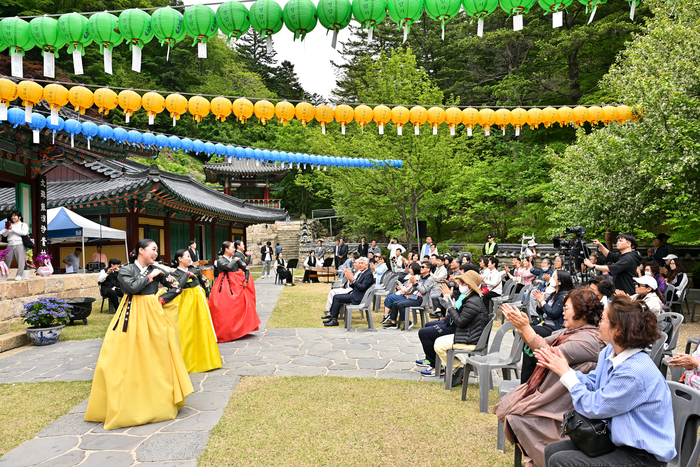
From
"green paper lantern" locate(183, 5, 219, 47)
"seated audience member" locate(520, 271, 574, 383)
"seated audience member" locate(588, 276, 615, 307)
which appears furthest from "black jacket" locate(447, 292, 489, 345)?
"green paper lantern" locate(183, 5, 219, 47)

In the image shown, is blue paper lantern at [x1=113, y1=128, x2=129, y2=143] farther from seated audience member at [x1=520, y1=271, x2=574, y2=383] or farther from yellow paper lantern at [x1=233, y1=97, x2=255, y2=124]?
seated audience member at [x1=520, y1=271, x2=574, y2=383]

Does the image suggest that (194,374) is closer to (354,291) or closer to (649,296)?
(354,291)

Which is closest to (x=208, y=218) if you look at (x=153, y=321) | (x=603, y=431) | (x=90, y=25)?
(x=90, y=25)

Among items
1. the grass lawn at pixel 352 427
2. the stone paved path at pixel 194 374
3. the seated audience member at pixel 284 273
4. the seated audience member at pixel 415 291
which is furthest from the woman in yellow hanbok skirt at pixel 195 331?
the seated audience member at pixel 284 273

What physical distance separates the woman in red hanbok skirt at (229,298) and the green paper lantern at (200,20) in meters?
3.47

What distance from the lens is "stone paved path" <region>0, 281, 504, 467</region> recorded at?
3.53 metres

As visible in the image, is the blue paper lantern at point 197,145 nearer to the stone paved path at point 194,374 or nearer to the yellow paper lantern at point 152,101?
the yellow paper lantern at point 152,101

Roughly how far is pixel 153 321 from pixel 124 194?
11.3 metres

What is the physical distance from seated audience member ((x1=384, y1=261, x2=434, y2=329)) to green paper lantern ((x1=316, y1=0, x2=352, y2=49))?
5.01m

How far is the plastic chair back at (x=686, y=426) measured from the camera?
2340 millimetres

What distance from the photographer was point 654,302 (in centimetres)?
525

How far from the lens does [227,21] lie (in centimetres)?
A: 533

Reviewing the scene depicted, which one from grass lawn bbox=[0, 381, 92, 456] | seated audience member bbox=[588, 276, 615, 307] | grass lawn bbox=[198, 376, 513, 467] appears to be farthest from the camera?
seated audience member bbox=[588, 276, 615, 307]

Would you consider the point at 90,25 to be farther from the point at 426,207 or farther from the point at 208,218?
the point at 208,218
